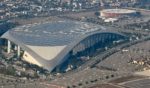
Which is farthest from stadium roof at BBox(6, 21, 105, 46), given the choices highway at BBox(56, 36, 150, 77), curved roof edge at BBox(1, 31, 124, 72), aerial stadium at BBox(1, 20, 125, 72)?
highway at BBox(56, 36, 150, 77)

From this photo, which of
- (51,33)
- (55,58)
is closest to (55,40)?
(51,33)

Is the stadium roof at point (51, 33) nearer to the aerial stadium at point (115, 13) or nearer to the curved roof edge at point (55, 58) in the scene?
the curved roof edge at point (55, 58)

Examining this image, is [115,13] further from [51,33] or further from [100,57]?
[100,57]

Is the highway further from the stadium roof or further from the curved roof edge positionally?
the stadium roof

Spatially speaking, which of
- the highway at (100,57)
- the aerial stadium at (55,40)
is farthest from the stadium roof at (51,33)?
the highway at (100,57)

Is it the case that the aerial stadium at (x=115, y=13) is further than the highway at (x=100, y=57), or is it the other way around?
the aerial stadium at (x=115, y=13)

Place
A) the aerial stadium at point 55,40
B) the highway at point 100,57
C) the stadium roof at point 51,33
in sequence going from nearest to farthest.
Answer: the highway at point 100,57 < the aerial stadium at point 55,40 < the stadium roof at point 51,33

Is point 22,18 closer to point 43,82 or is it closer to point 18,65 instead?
point 18,65

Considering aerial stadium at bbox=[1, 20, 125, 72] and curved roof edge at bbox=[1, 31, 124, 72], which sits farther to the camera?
aerial stadium at bbox=[1, 20, 125, 72]
